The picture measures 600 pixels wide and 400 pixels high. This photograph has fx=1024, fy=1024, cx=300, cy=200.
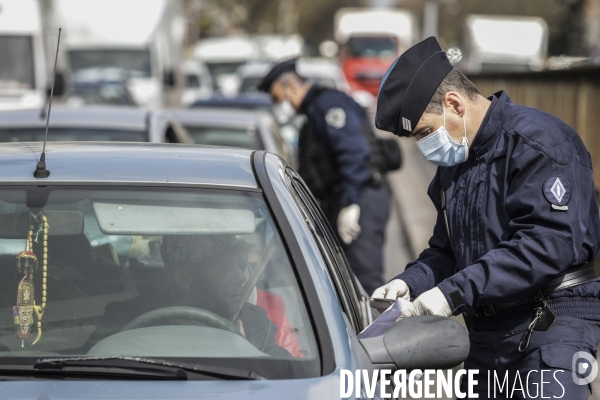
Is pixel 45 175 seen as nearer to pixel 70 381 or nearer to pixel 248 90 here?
pixel 70 381

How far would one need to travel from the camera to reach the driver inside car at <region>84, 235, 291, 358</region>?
111 inches

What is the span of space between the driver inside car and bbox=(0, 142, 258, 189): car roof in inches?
7.6

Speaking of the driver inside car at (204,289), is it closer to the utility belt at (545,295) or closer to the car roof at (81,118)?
the utility belt at (545,295)

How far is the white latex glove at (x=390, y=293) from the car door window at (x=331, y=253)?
0.25 feet

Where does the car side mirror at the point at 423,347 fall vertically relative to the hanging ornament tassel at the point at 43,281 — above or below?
below

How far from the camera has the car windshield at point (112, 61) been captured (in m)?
25.4

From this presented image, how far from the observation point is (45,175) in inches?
121

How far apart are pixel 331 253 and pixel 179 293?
0.73 meters

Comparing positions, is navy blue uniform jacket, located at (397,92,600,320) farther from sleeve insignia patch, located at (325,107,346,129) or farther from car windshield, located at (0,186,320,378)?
sleeve insignia patch, located at (325,107,346,129)

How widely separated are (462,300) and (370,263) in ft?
12.3

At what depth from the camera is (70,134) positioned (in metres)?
6.72

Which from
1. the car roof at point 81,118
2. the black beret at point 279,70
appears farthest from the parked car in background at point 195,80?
the black beret at point 279,70

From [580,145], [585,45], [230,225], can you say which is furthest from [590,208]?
[585,45]

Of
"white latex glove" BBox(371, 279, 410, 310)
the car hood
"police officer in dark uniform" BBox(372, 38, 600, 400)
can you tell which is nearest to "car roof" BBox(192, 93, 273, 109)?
"white latex glove" BBox(371, 279, 410, 310)
